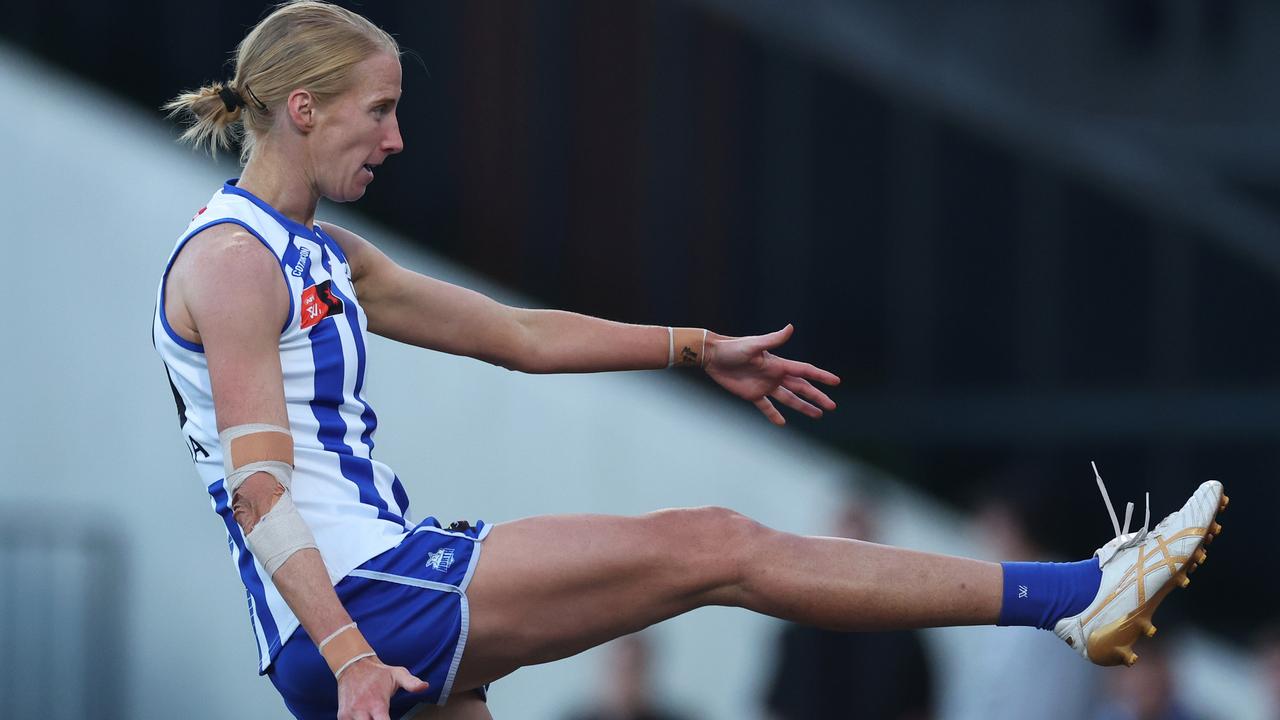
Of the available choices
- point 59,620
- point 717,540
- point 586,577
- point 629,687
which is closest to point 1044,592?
point 717,540

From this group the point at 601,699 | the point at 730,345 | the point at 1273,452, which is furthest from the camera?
Answer: the point at 1273,452

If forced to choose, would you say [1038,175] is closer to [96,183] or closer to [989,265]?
→ [989,265]

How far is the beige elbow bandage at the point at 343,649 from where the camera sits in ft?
10.7

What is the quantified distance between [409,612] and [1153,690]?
345 cm

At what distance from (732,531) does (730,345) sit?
27.8 inches

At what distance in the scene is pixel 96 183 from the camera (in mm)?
9070

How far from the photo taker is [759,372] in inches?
166

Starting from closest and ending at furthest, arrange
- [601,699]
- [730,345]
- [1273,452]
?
[730,345] < [601,699] < [1273,452]

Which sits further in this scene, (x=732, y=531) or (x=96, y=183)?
(x=96, y=183)

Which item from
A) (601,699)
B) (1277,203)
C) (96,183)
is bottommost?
(601,699)

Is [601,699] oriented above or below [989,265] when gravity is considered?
below

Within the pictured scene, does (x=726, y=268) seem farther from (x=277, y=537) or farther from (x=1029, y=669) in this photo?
(x=277, y=537)

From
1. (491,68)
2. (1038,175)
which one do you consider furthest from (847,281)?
(491,68)

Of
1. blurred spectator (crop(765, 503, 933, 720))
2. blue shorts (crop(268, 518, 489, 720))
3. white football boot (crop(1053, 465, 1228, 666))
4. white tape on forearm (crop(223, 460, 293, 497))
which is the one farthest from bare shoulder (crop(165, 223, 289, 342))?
blurred spectator (crop(765, 503, 933, 720))
